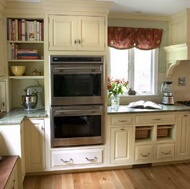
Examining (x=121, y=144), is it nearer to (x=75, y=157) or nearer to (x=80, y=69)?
(x=75, y=157)

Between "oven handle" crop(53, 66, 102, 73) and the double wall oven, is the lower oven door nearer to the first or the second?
the double wall oven

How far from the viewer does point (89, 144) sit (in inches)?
129

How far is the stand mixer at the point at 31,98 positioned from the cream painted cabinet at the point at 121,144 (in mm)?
1188

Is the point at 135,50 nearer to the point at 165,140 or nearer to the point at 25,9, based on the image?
the point at 165,140

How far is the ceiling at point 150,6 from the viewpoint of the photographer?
313 cm

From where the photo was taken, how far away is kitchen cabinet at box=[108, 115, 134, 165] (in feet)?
11.0

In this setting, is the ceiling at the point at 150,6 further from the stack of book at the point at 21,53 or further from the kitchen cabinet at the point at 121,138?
the kitchen cabinet at the point at 121,138

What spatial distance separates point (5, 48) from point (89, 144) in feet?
5.77

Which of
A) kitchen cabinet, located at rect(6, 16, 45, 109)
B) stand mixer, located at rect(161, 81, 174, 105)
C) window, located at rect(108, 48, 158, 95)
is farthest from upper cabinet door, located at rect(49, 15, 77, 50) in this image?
stand mixer, located at rect(161, 81, 174, 105)

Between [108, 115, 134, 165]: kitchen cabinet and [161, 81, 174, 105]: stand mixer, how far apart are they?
86 centimetres

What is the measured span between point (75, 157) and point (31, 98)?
104 cm

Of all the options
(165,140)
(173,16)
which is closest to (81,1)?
(173,16)

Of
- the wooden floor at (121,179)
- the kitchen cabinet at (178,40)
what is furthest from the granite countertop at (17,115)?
the kitchen cabinet at (178,40)

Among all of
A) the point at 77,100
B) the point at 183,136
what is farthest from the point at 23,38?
the point at 183,136
